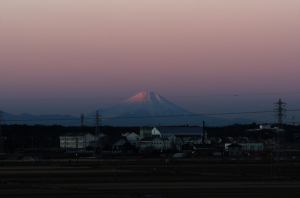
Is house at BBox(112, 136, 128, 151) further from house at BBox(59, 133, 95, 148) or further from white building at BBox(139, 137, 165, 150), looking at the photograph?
house at BBox(59, 133, 95, 148)

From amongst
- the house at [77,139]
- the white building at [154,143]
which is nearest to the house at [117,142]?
the white building at [154,143]

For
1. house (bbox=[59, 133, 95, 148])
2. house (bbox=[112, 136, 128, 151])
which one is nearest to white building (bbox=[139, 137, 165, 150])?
house (bbox=[112, 136, 128, 151])

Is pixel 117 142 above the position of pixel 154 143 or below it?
above

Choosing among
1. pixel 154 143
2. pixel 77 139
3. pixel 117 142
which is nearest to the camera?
pixel 154 143

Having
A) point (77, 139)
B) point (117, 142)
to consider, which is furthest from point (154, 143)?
point (77, 139)

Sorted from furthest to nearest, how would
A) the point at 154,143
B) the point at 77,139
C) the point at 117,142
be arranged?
the point at 77,139
the point at 117,142
the point at 154,143

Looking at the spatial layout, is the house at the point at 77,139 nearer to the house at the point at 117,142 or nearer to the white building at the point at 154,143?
the house at the point at 117,142

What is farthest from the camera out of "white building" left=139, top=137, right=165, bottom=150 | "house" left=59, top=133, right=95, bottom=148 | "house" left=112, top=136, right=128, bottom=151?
"house" left=59, top=133, right=95, bottom=148

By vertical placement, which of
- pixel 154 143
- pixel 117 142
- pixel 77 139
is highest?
pixel 77 139

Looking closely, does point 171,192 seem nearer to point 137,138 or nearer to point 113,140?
point 113,140

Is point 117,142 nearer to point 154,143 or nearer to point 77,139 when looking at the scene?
point 154,143

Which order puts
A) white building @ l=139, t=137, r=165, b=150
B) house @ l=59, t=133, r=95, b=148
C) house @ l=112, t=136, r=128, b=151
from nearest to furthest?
white building @ l=139, t=137, r=165, b=150 → house @ l=112, t=136, r=128, b=151 → house @ l=59, t=133, r=95, b=148
